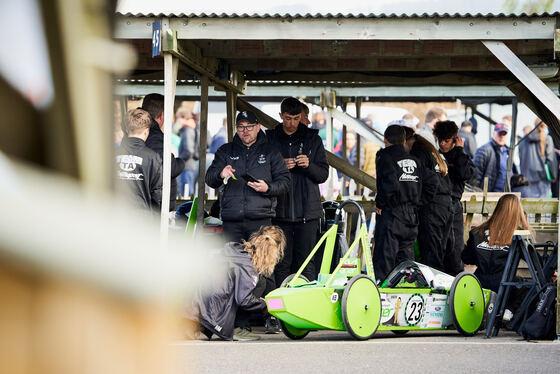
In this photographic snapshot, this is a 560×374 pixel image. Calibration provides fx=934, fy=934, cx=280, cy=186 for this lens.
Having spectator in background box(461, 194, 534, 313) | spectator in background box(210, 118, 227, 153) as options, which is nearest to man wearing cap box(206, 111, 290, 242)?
spectator in background box(461, 194, 534, 313)

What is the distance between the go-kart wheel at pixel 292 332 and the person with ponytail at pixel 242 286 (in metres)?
0.23

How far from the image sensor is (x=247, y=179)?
8500mm

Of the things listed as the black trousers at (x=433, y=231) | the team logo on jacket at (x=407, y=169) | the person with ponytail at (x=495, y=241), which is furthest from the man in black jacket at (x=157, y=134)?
the person with ponytail at (x=495, y=241)

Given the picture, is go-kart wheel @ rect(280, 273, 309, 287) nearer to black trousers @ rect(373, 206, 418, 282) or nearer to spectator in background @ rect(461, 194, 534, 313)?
black trousers @ rect(373, 206, 418, 282)

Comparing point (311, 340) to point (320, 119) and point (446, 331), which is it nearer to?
point (446, 331)

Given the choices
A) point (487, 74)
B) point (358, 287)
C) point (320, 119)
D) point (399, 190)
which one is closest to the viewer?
point (358, 287)

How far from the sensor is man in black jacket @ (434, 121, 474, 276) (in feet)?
33.9

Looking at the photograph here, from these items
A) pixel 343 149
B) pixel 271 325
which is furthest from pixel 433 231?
pixel 343 149

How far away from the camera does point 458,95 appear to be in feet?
53.6

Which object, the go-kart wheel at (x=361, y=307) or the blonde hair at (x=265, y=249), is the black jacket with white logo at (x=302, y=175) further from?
the go-kart wheel at (x=361, y=307)

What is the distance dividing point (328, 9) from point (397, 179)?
1.83 metres

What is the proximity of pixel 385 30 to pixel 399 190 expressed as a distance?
160cm

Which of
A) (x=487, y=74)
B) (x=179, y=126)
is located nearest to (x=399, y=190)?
(x=487, y=74)

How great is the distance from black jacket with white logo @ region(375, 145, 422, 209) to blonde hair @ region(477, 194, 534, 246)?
84 cm
